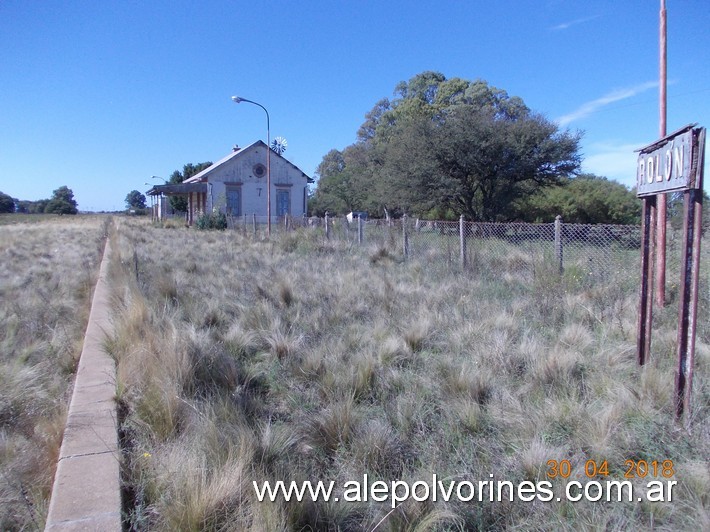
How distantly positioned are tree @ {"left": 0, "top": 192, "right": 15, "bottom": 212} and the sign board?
354ft

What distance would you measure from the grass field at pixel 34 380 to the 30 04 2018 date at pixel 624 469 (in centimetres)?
281

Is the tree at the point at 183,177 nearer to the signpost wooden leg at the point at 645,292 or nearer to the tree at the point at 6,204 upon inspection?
the tree at the point at 6,204

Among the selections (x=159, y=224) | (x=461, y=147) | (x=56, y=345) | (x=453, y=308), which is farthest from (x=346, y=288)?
(x=159, y=224)

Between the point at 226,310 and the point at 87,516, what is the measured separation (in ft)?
15.0

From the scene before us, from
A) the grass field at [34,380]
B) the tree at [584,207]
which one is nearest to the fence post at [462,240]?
the grass field at [34,380]

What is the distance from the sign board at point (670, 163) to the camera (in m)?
3.22

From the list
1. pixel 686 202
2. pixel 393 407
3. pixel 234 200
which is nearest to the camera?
pixel 686 202

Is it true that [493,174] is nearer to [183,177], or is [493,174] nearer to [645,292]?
[645,292]

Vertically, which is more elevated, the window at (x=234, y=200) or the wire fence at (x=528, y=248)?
the window at (x=234, y=200)

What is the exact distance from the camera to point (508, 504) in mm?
2648

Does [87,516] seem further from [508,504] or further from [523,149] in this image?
[523,149]

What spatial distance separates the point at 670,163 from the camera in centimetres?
358

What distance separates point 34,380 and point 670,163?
17.5 feet
